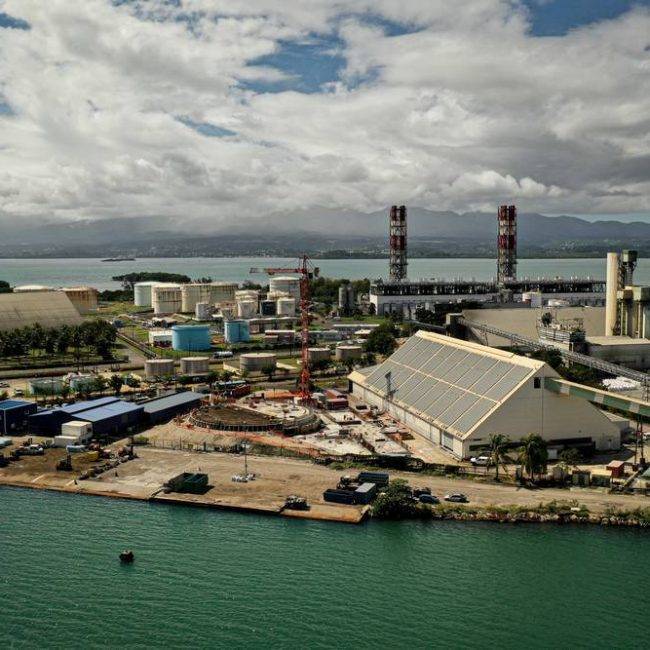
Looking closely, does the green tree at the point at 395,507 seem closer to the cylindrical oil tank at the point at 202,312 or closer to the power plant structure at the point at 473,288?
the power plant structure at the point at 473,288

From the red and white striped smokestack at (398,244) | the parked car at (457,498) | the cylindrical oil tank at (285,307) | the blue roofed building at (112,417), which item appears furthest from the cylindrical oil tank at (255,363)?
the red and white striped smokestack at (398,244)

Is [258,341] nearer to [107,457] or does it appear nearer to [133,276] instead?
[107,457]

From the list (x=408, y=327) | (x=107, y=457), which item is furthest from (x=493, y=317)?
(x=107, y=457)

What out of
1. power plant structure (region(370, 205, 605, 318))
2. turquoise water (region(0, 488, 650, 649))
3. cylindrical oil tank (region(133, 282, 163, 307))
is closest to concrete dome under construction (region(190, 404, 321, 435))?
turquoise water (region(0, 488, 650, 649))

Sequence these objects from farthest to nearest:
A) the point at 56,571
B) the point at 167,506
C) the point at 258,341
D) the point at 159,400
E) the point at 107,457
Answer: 1. the point at 258,341
2. the point at 159,400
3. the point at 107,457
4. the point at 167,506
5. the point at 56,571

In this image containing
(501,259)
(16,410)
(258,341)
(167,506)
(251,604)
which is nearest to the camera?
(251,604)

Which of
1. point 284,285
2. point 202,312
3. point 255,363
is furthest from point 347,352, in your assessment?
point 284,285

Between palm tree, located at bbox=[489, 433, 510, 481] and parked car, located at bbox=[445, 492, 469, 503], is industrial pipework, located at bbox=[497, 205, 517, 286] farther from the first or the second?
parked car, located at bbox=[445, 492, 469, 503]
